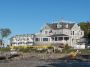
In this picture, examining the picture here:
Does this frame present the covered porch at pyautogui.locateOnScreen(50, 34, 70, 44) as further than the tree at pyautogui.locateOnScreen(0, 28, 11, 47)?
No

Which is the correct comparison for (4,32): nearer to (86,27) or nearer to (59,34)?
(86,27)

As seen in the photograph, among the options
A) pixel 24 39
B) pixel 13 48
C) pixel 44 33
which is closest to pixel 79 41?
pixel 44 33

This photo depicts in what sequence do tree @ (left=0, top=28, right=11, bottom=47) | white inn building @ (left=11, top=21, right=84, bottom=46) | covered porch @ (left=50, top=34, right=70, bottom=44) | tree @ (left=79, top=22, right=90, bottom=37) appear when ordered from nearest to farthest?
covered porch @ (left=50, top=34, right=70, bottom=44)
white inn building @ (left=11, top=21, right=84, bottom=46)
tree @ (left=79, top=22, right=90, bottom=37)
tree @ (left=0, top=28, right=11, bottom=47)

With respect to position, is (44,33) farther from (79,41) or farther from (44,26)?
(79,41)

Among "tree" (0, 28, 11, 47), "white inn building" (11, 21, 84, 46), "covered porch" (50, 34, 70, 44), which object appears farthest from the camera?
"tree" (0, 28, 11, 47)

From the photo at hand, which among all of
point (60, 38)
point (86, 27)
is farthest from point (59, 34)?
point (86, 27)

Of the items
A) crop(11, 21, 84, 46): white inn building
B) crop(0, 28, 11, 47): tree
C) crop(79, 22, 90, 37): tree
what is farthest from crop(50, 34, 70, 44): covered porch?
crop(0, 28, 11, 47): tree

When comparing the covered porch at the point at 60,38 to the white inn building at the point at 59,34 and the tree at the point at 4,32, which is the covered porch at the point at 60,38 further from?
the tree at the point at 4,32

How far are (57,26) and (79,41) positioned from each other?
9101mm

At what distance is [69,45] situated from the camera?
11100 cm

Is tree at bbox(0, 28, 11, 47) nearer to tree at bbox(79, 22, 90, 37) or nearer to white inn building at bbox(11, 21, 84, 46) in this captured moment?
white inn building at bbox(11, 21, 84, 46)

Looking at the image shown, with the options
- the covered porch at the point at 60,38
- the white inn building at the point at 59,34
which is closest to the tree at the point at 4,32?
the white inn building at the point at 59,34

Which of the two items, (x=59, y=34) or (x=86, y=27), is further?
(x=86, y=27)

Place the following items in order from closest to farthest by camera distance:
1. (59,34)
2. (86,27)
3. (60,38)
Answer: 1. (60,38)
2. (59,34)
3. (86,27)
